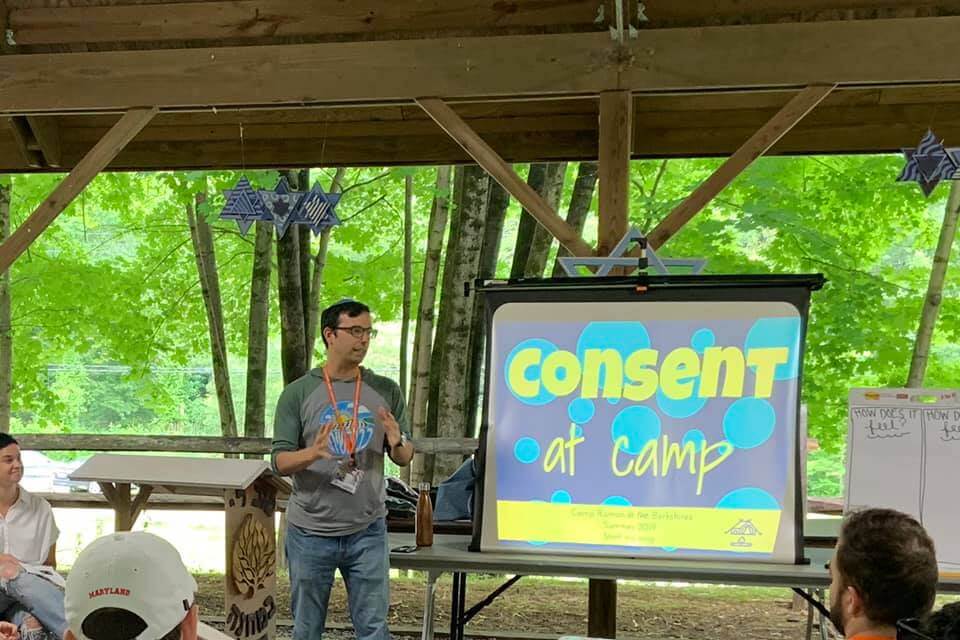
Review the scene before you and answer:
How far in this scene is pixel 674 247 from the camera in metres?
9.19

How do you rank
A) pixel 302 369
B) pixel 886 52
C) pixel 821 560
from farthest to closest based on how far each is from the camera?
pixel 302 369, pixel 886 52, pixel 821 560

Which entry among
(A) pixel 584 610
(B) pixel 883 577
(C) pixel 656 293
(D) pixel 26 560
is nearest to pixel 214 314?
(A) pixel 584 610

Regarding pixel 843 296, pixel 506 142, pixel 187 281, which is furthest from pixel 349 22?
pixel 187 281

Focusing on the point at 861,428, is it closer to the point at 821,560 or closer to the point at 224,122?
A: the point at 821,560

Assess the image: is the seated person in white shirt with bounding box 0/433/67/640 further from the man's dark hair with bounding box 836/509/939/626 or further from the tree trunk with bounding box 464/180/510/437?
the tree trunk with bounding box 464/180/510/437

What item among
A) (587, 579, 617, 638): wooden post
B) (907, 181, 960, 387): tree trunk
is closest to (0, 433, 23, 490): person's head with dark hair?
(587, 579, 617, 638): wooden post

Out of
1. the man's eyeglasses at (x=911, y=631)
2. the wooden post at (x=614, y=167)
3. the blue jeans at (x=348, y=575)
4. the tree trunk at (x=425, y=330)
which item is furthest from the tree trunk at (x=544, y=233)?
the man's eyeglasses at (x=911, y=631)

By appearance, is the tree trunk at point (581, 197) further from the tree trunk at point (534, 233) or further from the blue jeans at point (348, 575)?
the blue jeans at point (348, 575)

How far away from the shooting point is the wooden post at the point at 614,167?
15.0ft

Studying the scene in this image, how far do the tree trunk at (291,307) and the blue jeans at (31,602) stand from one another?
429 centimetres

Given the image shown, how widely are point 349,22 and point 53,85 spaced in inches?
59.2

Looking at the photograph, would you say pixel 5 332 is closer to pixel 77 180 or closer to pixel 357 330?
pixel 77 180

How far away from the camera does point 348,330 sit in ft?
12.2

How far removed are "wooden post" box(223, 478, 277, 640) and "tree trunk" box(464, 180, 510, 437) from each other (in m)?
3.57
